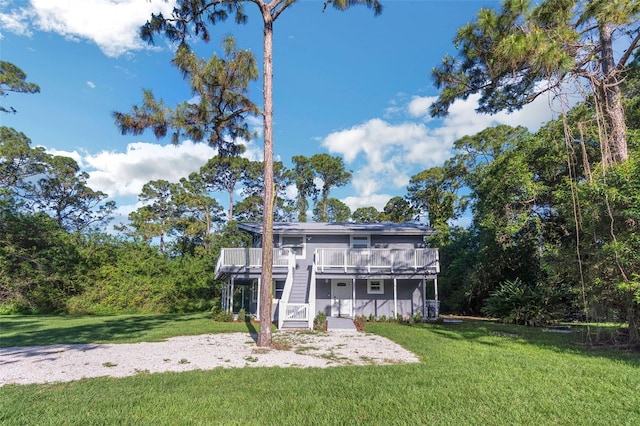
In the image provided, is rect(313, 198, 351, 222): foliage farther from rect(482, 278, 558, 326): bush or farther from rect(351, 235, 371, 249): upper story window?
rect(482, 278, 558, 326): bush

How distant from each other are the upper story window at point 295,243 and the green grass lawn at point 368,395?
37.4ft

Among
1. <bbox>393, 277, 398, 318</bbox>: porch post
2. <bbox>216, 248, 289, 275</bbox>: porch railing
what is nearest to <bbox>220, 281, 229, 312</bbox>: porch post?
<bbox>216, 248, 289, 275</bbox>: porch railing

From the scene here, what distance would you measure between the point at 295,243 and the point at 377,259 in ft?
14.4

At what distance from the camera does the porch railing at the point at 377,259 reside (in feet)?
55.1

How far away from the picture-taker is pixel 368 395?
5.05m

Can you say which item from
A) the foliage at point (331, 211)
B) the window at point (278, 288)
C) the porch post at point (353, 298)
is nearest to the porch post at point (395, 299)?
the porch post at point (353, 298)

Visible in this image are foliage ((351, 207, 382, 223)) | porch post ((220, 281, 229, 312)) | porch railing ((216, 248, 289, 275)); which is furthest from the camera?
foliage ((351, 207, 382, 223))

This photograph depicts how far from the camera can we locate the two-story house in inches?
663

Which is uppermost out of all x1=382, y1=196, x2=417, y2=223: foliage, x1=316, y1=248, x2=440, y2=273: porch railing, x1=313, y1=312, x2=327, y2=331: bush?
x1=382, y1=196, x2=417, y2=223: foliage

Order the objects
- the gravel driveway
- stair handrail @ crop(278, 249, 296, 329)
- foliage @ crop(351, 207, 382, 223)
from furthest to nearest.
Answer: foliage @ crop(351, 207, 382, 223), stair handrail @ crop(278, 249, 296, 329), the gravel driveway

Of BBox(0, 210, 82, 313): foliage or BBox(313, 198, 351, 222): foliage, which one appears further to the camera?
BBox(313, 198, 351, 222): foliage

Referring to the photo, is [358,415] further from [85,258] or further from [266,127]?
[85,258]

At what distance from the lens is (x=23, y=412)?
14.4ft

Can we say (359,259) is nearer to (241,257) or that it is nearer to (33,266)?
(241,257)
